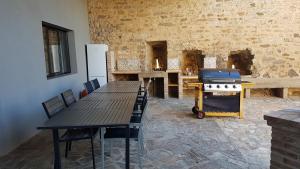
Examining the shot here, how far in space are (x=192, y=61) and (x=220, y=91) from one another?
9.94 feet

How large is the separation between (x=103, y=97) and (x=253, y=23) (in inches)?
217

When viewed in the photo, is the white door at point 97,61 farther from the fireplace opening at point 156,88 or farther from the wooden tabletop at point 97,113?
the wooden tabletop at point 97,113

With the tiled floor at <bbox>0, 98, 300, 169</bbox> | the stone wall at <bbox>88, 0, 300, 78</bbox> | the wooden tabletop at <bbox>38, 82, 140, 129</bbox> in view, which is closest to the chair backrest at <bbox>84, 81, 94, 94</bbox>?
the wooden tabletop at <bbox>38, 82, 140, 129</bbox>

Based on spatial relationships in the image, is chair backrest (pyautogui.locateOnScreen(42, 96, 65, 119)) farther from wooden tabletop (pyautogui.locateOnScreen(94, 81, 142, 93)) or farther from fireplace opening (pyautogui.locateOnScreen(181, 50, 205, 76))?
fireplace opening (pyautogui.locateOnScreen(181, 50, 205, 76))

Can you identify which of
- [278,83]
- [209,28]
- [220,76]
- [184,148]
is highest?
[209,28]

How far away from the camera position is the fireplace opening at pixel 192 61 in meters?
7.49

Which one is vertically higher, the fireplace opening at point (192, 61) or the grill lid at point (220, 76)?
the fireplace opening at point (192, 61)

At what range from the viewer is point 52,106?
2.73m

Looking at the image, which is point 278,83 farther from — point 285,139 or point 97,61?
point 285,139

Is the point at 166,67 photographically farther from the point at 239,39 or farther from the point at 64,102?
the point at 64,102

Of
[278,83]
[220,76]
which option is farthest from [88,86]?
[278,83]

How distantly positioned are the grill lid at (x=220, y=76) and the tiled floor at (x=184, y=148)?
0.81 m

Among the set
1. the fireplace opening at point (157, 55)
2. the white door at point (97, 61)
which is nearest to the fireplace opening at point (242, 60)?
the fireplace opening at point (157, 55)

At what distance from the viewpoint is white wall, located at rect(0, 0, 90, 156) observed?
3.31 meters
